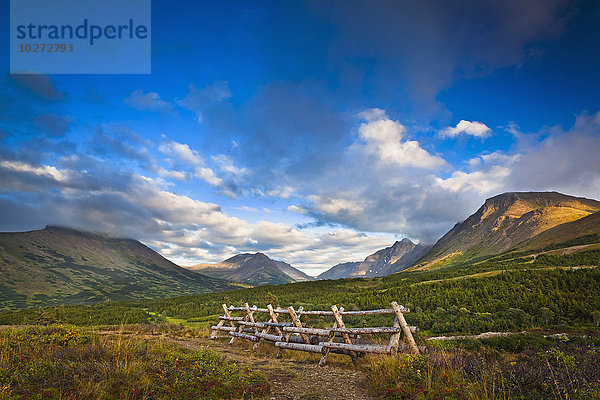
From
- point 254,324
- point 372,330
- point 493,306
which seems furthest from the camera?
point 493,306

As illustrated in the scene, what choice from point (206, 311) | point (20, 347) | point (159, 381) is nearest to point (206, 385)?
point (159, 381)

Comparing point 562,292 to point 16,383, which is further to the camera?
point 562,292

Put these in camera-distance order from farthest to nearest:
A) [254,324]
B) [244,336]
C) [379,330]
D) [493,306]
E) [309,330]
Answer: [493,306] → [244,336] → [254,324] → [309,330] → [379,330]

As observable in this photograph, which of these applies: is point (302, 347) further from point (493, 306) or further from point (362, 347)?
point (493, 306)

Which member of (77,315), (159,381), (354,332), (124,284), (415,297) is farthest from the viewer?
(124,284)

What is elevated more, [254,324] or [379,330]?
[379,330]

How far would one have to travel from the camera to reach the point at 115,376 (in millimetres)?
6535

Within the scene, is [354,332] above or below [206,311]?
above

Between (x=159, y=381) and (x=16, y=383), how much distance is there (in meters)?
2.78

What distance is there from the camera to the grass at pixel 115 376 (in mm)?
5824

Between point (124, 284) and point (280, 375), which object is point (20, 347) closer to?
point (280, 375)

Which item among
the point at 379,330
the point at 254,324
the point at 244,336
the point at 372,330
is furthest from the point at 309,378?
the point at 244,336

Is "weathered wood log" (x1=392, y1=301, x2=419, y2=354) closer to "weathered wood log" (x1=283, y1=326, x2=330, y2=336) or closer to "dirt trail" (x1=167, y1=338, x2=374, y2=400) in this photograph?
"dirt trail" (x1=167, y1=338, x2=374, y2=400)

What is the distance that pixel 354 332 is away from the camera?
11.0 m
